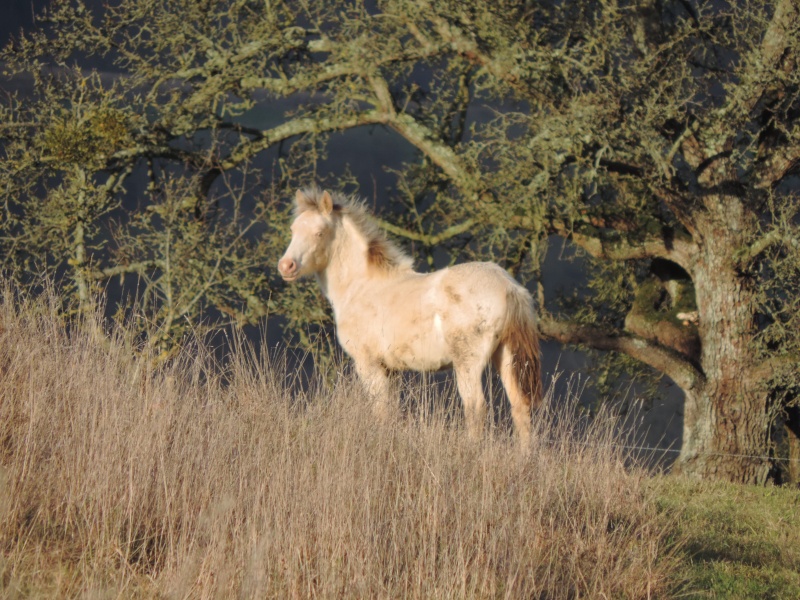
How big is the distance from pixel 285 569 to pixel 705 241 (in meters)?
9.22

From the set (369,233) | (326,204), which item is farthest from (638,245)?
(326,204)

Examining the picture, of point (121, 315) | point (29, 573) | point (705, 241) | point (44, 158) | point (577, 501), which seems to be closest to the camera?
point (29, 573)

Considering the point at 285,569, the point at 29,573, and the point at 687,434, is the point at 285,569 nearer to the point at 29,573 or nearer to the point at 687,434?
the point at 29,573

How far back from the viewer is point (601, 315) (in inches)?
625

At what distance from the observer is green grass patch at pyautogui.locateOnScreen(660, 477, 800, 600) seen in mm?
6270

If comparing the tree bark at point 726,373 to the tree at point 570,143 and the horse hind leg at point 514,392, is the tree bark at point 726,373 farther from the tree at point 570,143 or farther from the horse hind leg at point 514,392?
the horse hind leg at point 514,392

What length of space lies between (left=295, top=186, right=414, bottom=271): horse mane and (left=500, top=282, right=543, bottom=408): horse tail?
1468 millimetres

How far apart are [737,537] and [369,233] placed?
439 cm

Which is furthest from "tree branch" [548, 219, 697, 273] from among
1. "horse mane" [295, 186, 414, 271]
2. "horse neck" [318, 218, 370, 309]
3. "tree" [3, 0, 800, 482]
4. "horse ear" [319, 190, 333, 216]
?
"horse ear" [319, 190, 333, 216]

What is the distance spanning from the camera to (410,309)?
30.0ft

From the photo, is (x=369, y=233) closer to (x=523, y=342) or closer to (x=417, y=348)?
(x=417, y=348)

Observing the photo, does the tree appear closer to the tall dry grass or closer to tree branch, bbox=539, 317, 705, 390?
tree branch, bbox=539, 317, 705, 390

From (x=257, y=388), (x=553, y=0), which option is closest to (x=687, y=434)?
(x=553, y=0)

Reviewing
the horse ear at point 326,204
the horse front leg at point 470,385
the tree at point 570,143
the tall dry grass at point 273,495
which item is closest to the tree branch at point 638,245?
the tree at point 570,143
